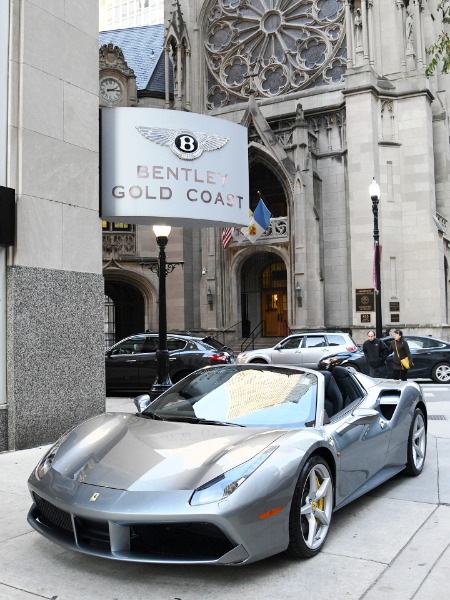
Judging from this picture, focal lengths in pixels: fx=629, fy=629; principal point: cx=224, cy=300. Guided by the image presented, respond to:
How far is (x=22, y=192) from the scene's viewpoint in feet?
26.2

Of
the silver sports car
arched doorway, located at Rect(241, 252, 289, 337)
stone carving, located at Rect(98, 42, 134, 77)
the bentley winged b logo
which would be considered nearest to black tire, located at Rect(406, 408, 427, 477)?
the silver sports car

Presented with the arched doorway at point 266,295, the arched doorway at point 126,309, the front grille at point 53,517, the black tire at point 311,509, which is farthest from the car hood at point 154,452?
the arched doorway at point 126,309

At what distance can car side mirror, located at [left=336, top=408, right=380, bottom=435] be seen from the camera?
4.90 metres

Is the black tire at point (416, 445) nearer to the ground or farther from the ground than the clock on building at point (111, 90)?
nearer to the ground

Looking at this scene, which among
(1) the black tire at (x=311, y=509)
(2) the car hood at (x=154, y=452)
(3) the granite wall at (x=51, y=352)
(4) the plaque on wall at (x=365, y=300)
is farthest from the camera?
(4) the plaque on wall at (x=365, y=300)

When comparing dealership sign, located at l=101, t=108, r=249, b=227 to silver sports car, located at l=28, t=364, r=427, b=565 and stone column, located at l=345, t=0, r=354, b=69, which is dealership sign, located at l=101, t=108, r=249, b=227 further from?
stone column, located at l=345, t=0, r=354, b=69

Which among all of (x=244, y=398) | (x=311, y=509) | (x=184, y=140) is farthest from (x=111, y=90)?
(x=311, y=509)

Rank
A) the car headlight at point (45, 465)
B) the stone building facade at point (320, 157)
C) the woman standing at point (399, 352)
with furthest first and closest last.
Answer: the stone building facade at point (320, 157)
the woman standing at point (399, 352)
the car headlight at point (45, 465)

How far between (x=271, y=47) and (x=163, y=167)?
24426 mm

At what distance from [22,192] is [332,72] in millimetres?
24644

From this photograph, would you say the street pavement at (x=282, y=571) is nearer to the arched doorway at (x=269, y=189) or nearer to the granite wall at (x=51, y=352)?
the granite wall at (x=51, y=352)

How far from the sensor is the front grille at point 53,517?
12.6 ft

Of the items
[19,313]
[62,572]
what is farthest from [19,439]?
[62,572]

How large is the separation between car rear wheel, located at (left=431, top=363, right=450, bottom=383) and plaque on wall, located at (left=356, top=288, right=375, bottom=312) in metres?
8.39
